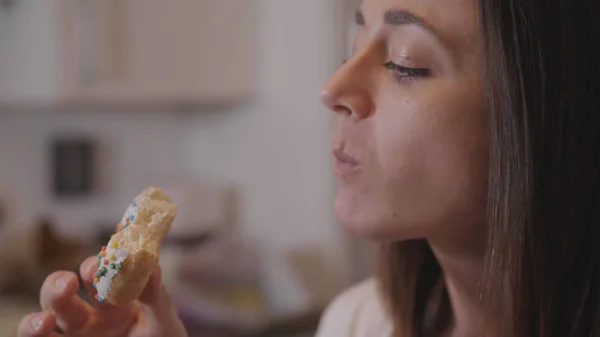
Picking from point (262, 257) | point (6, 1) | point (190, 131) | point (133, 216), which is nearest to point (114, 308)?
point (133, 216)

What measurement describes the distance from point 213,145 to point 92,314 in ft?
6.27

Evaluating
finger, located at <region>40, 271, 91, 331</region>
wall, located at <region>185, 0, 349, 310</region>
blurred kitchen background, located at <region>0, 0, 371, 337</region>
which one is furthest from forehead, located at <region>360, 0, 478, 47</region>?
wall, located at <region>185, 0, 349, 310</region>

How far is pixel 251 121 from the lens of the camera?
96.8 inches

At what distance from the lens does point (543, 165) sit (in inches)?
29.5

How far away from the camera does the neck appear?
0.87 meters

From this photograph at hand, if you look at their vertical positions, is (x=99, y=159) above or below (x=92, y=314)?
above

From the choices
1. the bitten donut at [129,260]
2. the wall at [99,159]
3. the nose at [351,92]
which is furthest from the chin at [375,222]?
the wall at [99,159]

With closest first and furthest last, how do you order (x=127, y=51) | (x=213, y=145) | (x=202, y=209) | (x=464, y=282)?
(x=464, y=282), (x=127, y=51), (x=202, y=209), (x=213, y=145)

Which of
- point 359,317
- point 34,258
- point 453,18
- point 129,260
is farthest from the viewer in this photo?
point 34,258

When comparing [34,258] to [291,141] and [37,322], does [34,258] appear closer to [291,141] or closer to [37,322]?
[291,141]

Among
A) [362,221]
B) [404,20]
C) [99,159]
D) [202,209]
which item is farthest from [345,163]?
[99,159]

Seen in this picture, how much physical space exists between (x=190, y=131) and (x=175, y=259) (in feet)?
2.62

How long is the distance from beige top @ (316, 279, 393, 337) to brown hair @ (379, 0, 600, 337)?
31 centimetres

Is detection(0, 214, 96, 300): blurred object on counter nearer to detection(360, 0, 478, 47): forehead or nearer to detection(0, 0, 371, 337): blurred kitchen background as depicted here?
detection(0, 0, 371, 337): blurred kitchen background
